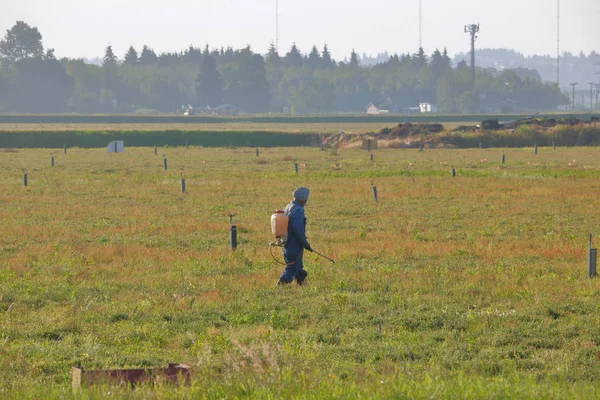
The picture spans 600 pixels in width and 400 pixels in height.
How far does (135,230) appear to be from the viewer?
2445 cm

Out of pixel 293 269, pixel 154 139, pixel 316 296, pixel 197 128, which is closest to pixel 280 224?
pixel 293 269

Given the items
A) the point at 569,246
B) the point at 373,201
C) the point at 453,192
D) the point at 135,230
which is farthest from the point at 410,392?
the point at 453,192

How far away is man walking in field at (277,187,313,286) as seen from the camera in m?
15.3

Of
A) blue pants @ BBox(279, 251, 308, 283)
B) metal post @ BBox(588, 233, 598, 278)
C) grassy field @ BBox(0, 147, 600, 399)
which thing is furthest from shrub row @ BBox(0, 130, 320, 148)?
blue pants @ BBox(279, 251, 308, 283)

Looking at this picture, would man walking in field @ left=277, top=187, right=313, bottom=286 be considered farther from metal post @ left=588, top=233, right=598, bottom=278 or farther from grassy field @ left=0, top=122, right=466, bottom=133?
grassy field @ left=0, top=122, right=466, bottom=133

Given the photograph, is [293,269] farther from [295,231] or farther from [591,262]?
[591,262]

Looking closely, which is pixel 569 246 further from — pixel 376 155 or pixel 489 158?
pixel 376 155

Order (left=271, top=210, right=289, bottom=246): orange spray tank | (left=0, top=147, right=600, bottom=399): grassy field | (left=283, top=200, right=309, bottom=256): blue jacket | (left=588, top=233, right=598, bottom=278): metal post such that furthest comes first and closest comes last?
(left=588, top=233, right=598, bottom=278): metal post → (left=283, top=200, right=309, bottom=256): blue jacket → (left=271, top=210, right=289, bottom=246): orange spray tank → (left=0, top=147, right=600, bottom=399): grassy field

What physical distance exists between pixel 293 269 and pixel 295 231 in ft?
2.72

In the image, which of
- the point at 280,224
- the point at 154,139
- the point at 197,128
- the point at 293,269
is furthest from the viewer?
the point at 197,128

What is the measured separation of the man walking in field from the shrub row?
68102 millimetres

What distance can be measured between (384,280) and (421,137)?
6623 centimetres

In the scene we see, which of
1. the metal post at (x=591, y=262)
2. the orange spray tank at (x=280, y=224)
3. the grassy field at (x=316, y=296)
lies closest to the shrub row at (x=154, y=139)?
the grassy field at (x=316, y=296)

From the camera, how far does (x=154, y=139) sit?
87.1 meters
